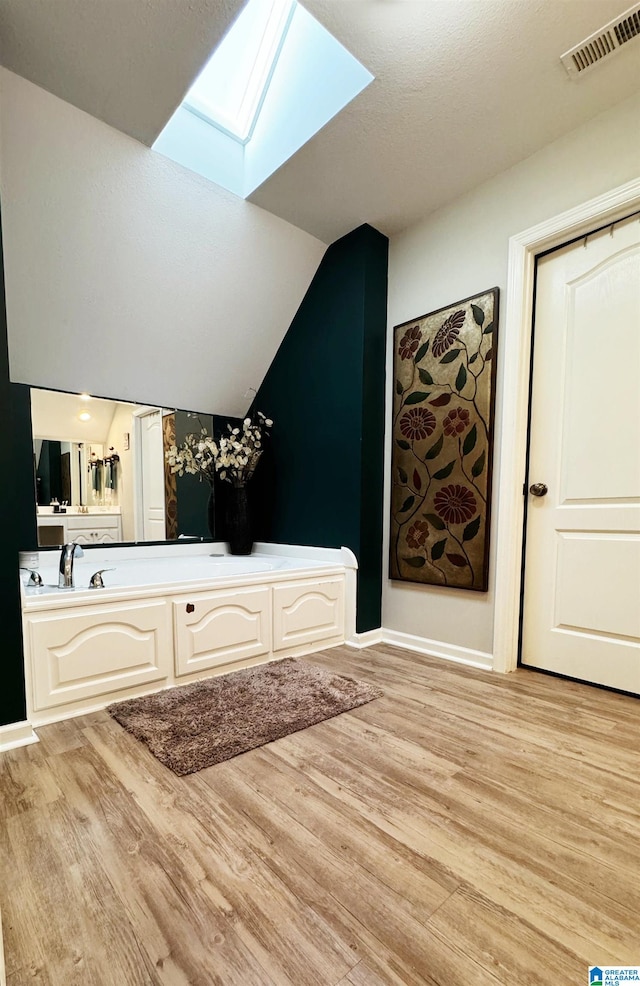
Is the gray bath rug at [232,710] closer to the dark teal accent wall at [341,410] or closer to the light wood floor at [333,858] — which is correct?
the light wood floor at [333,858]

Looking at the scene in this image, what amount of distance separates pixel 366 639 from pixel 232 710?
1.11 metres

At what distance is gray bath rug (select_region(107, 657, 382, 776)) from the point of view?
4.94 feet

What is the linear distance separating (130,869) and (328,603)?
5.51 feet

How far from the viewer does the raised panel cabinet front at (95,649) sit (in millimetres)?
1679

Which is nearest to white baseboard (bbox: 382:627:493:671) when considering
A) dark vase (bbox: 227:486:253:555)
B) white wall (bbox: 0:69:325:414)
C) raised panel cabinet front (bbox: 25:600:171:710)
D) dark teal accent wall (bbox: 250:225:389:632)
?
dark teal accent wall (bbox: 250:225:389:632)

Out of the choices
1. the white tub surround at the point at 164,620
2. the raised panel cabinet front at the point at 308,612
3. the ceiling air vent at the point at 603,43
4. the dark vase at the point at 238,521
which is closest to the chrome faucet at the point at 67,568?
Result: the white tub surround at the point at 164,620

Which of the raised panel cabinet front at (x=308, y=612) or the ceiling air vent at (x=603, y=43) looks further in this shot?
the raised panel cabinet front at (x=308, y=612)

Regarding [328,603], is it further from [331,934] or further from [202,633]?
[331,934]

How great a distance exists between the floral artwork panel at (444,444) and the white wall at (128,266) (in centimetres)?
101

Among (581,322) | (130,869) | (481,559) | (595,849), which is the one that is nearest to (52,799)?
(130,869)

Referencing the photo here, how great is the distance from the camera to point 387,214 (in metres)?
2.52

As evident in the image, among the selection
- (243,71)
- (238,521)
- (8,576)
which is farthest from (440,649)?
(243,71)

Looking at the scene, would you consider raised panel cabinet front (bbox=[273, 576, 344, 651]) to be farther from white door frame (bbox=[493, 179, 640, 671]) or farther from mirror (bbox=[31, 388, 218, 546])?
mirror (bbox=[31, 388, 218, 546])

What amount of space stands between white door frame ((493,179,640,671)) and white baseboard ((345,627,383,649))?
75 cm
